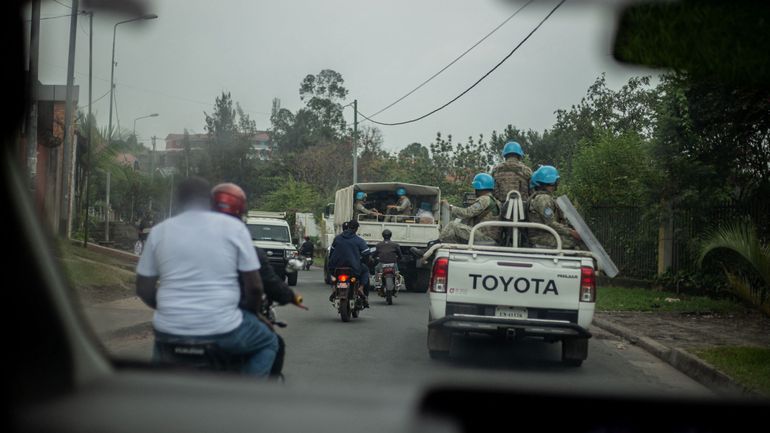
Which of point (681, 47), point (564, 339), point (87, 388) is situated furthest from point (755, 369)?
point (87, 388)

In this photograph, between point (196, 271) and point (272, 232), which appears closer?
point (196, 271)

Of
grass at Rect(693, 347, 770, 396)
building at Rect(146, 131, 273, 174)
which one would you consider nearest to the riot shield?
grass at Rect(693, 347, 770, 396)

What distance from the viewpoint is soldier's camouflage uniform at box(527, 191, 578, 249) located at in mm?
10422

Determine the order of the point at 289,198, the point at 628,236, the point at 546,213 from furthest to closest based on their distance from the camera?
the point at 289,198 < the point at 628,236 < the point at 546,213

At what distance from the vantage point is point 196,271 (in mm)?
4289

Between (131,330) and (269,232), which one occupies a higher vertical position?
(269,232)

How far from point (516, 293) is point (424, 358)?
54.1 inches

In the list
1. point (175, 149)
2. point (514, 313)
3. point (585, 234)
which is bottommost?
point (514, 313)

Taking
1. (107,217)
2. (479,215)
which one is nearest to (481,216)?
(479,215)

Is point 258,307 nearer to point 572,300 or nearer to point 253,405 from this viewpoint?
point 253,405

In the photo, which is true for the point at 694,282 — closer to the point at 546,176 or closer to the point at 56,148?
the point at 546,176

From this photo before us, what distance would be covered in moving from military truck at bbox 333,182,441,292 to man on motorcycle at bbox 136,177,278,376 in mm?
16126

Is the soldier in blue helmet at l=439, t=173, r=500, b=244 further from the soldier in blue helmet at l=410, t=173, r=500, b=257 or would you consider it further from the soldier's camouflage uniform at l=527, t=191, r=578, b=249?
the soldier's camouflage uniform at l=527, t=191, r=578, b=249

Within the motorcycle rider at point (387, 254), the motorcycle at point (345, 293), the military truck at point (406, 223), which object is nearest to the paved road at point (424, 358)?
the motorcycle at point (345, 293)
